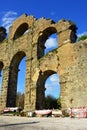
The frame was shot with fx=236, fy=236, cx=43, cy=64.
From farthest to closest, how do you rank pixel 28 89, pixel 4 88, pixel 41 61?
pixel 4 88 < pixel 28 89 < pixel 41 61

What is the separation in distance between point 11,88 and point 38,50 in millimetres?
4154

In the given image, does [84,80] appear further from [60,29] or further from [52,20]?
[52,20]

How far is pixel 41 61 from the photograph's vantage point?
16547mm

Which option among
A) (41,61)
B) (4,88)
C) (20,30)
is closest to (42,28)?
(41,61)

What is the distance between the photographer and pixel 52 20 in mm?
17250

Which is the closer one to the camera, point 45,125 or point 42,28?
point 45,125

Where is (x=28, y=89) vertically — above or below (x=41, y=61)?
below

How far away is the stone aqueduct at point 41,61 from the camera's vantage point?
13.9 meters

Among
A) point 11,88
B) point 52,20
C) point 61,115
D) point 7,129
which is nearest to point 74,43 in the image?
point 52,20

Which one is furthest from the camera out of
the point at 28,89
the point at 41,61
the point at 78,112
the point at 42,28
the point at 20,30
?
the point at 20,30

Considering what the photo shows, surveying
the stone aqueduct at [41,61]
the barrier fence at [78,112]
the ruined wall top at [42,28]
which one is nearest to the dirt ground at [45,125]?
the barrier fence at [78,112]

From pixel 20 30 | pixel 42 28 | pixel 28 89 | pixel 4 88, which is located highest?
pixel 20 30

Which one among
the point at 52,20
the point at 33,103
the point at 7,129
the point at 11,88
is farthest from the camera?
the point at 11,88

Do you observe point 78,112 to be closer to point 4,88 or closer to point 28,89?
point 28,89
